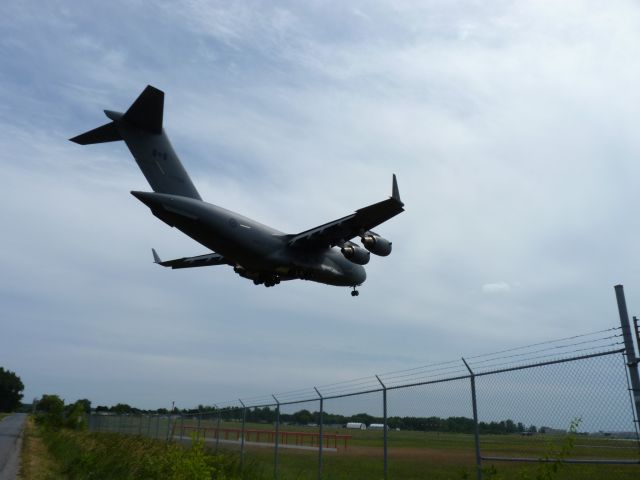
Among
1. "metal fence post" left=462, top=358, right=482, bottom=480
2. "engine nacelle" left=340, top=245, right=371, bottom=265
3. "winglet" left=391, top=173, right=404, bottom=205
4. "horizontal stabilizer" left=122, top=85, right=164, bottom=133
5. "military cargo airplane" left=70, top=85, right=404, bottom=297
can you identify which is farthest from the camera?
"engine nacelle" left=340, top=245, right=371, bottom=265

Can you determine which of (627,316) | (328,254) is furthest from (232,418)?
(627,316)

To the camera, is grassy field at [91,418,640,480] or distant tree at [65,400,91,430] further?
distant tree at [65,400,91,430]

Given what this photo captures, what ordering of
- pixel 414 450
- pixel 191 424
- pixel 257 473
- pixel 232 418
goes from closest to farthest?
pixel 414 450 < pixel 257 473 < pixel 232 418 < pixel 191 424

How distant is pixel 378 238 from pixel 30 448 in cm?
2071

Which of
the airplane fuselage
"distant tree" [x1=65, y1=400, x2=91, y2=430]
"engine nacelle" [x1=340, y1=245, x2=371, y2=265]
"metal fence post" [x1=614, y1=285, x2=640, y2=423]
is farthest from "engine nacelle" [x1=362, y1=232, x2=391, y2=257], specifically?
"distant tree" [x1=65, y1=400, x2=91, y2=430]

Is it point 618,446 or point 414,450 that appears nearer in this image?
point 618,446

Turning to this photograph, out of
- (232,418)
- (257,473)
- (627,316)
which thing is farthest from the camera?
(232,418)

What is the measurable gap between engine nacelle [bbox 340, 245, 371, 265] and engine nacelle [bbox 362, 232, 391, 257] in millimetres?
1036

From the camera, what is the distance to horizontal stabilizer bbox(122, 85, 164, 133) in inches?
671

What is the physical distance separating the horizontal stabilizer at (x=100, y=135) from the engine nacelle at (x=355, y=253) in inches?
318

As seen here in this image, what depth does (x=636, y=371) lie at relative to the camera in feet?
20.5

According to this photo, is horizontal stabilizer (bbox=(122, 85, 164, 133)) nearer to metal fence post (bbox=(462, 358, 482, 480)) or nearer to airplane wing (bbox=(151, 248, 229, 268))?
airplane wing (bbox=(151, 248, 229, 268))

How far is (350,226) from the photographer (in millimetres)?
17922

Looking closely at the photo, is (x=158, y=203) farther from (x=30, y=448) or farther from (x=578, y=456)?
(x=30, y=448)
